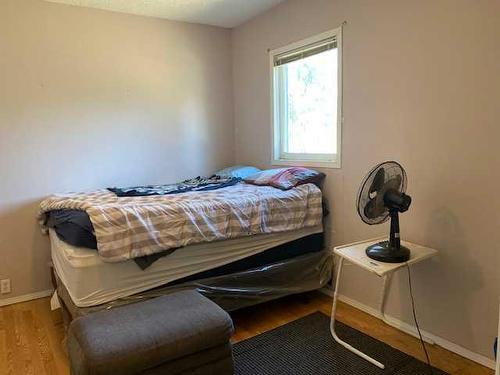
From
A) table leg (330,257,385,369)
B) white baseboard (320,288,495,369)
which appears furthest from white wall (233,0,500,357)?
table leg (330,257,385,369)

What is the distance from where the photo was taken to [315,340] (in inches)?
83.0

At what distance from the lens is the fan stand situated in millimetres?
1810

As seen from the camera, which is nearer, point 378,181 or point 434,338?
point 378,181

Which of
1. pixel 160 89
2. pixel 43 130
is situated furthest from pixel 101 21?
pixel 43 130

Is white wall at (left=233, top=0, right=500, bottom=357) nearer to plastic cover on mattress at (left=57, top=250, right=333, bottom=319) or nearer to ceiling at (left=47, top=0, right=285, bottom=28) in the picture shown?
plastic cover on mattress at (left=57, top=250, right=333, bottom=319)

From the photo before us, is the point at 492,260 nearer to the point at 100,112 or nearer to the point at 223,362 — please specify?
the point at 223,362

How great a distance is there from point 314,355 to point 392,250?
28.3 inches

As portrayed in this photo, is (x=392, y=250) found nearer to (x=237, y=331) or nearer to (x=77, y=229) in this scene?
(x=237, y=331)

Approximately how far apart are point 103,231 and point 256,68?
2.13m

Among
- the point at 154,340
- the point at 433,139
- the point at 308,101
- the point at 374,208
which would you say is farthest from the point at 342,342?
the point at 308,101

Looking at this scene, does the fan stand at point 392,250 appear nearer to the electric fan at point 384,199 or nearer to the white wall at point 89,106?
the electric fan at point 384,199

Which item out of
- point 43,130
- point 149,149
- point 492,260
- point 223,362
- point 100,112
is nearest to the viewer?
point 223,362

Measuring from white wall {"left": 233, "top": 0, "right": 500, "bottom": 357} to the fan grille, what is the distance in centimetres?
26

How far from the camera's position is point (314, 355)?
196 cm
